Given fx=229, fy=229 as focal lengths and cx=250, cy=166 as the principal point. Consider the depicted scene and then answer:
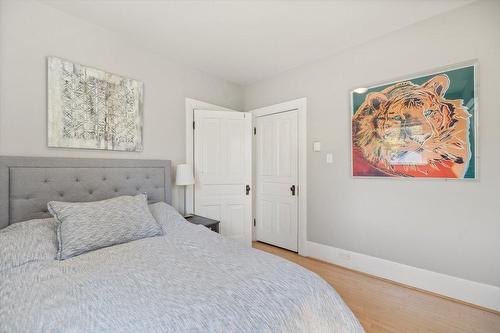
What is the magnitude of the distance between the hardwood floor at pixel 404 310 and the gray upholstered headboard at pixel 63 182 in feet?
7.26

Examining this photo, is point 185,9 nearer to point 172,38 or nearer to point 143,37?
point 172,38

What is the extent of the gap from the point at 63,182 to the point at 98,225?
2.25 ft

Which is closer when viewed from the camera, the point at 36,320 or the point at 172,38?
the point at 36,320

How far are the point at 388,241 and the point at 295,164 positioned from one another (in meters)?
1.40

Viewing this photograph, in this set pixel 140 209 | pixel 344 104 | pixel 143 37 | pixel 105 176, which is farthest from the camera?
pixel 344 104

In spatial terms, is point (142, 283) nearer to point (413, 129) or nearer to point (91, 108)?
point (91, 108)

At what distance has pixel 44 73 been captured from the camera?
192 cm

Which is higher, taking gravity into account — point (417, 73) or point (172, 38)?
point (172, 38)

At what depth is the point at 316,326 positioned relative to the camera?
39.8 inches

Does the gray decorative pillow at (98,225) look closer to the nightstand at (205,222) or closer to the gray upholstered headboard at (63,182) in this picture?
the gray upholstered headboard at (63,182)

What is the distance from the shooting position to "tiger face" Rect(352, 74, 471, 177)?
6.66ft

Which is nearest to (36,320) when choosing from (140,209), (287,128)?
(140,209)

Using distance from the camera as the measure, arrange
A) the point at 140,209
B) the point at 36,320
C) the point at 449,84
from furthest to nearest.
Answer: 1. the point at 449,84
2. the point at 140,209
3. the point at 36,320

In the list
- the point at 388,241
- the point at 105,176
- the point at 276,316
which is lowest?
the point at 388,241
